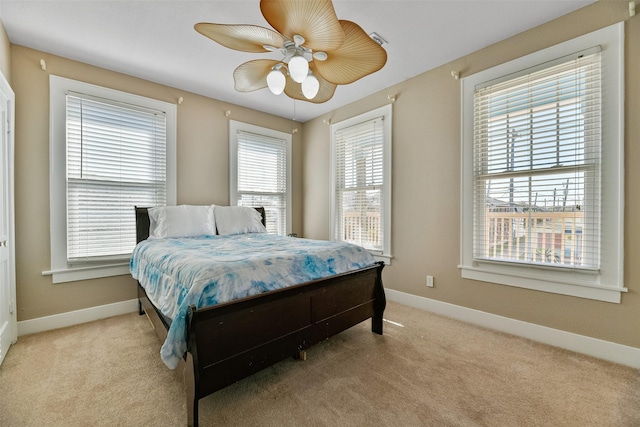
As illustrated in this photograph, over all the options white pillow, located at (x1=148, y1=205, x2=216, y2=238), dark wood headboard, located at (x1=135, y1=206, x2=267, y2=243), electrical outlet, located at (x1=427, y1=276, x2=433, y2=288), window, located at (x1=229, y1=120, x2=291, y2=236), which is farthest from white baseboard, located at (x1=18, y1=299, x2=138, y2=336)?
electrical outlet, located at (x1=427, y1=276, x2=433, y2=288)

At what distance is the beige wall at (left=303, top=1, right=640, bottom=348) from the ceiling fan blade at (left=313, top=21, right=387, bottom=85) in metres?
1.41

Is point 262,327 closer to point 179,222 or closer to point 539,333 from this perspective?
point 179,222

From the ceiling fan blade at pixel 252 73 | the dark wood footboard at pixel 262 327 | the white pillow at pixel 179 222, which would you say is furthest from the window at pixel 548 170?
the white pillow at pixel 179 222

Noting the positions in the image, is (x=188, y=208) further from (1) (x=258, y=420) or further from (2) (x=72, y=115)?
(1) (x=258, y=420)

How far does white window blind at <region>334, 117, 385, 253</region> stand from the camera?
142 inches

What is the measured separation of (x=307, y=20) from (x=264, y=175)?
9.73ft

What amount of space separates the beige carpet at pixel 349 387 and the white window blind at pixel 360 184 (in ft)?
5.16

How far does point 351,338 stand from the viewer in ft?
7.91

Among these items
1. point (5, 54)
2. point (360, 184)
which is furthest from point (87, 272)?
point (360, 184)

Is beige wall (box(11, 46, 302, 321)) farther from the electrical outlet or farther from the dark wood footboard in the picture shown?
the electrical outlet

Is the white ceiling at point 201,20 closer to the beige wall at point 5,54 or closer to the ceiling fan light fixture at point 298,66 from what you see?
the beige wall at point 5,54

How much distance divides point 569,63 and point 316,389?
308 cm

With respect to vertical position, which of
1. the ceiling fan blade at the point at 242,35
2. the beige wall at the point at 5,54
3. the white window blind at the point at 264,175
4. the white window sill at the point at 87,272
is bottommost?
the white window sill at the point at 87,272

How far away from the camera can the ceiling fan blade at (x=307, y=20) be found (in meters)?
1.35
